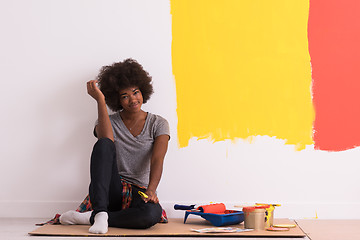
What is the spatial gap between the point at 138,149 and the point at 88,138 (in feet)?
1.20

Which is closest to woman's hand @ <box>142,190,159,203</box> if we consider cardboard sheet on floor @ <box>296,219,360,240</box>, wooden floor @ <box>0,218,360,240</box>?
wooden floor @ <box>0,218,360,240</box>

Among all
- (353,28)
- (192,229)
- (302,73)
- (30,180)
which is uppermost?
(353,28)

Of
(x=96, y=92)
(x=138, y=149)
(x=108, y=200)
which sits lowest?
(x=108, y=200)

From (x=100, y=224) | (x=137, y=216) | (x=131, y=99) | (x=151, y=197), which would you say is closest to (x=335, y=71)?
(x=131, y=99)

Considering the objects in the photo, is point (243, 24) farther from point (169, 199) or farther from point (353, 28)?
point (169, 199)

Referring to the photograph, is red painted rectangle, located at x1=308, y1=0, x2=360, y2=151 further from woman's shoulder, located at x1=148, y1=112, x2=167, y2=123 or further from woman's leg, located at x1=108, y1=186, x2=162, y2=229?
woman's leg, located at x1=108, y1=186, x2=162, y2=229

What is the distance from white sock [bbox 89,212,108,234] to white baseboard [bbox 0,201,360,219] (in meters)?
0.59

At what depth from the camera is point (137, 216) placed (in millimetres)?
1958

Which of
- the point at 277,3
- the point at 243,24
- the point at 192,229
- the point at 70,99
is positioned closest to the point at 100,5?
the point at 70,99

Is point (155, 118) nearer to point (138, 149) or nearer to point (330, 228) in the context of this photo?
point (138, 149)

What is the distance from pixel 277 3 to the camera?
2.48 metres

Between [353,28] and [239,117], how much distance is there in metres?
0.73

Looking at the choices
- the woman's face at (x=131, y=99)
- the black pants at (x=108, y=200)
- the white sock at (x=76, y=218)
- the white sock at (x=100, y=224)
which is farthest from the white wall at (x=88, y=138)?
the white sock at (x=100, y=224)

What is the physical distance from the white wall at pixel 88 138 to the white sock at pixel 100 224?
23.4 inches
